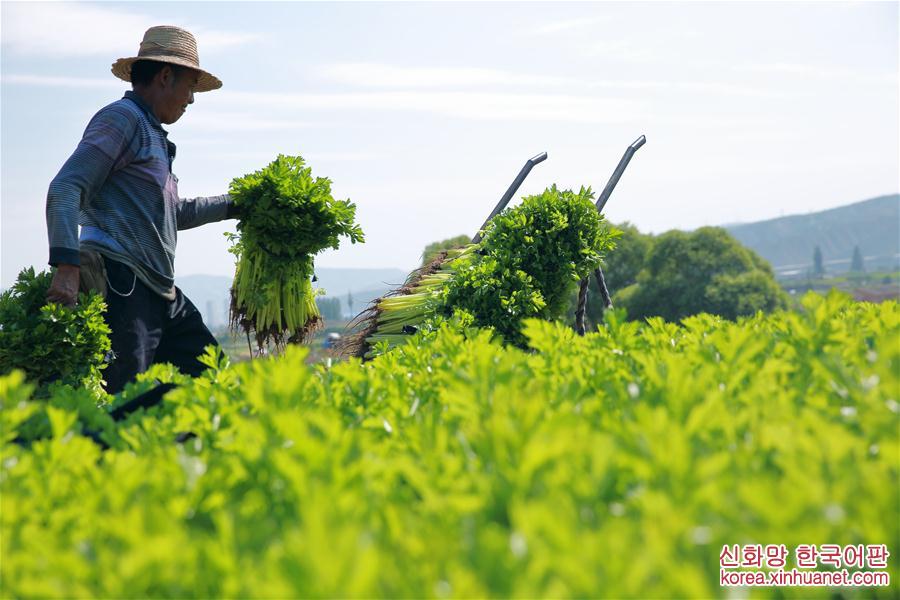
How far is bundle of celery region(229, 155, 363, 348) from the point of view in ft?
21.6

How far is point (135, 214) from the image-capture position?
5867mm

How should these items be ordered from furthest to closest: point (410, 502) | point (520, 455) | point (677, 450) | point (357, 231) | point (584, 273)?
point (584, 273) → point (357, 231) → point (410, 502) → point (520, 455) → point (677, 450)

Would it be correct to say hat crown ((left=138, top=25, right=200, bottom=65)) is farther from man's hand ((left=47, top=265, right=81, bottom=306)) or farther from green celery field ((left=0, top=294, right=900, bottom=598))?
green celery field ((left=0, top=294, right=900, bottom=598))

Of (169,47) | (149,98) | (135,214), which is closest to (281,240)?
(135,214)

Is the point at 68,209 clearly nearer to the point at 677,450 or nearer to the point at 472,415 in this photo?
the point at 472,415

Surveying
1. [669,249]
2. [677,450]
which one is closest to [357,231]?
[677,450]

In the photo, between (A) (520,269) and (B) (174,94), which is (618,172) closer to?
(A) (520,269)

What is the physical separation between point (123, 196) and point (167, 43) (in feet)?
4.32

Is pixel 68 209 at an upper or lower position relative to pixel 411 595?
upper

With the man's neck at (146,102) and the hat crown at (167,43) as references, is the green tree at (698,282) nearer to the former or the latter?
the hat crown at (167,43)

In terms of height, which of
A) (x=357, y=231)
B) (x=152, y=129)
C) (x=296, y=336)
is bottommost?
(x=296, y=336)

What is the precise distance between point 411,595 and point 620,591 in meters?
0.28

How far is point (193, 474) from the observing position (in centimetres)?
159

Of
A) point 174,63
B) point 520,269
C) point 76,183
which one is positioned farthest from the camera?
point 520,269
